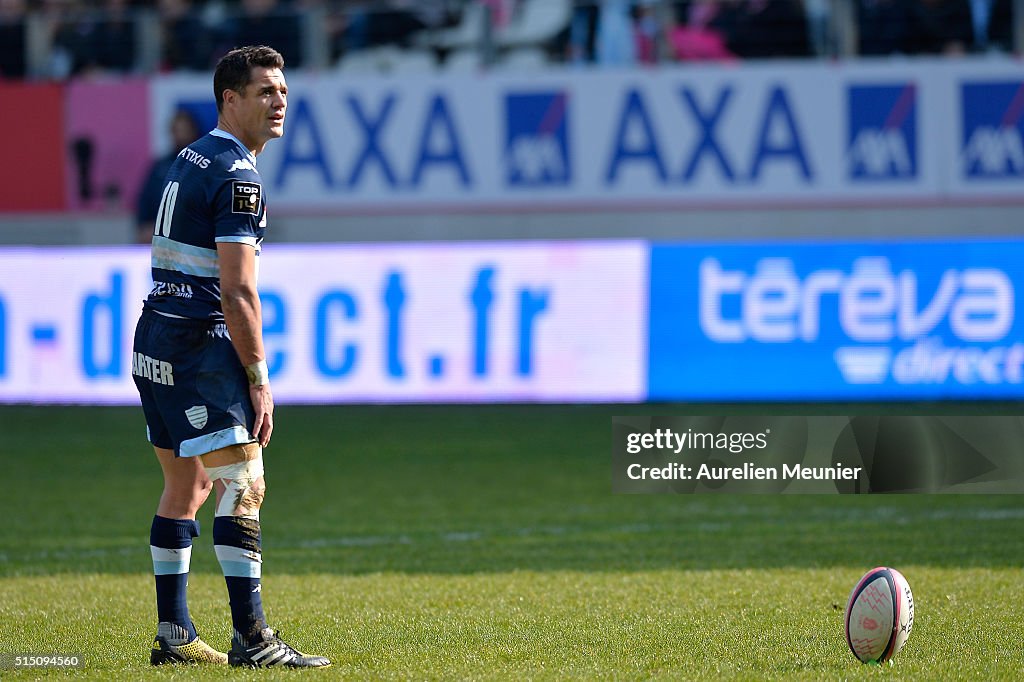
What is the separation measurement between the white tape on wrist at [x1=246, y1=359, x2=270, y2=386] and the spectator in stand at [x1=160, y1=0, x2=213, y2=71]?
35.7 ft

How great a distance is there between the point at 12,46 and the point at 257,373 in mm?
12046

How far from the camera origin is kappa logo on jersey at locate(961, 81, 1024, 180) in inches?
555

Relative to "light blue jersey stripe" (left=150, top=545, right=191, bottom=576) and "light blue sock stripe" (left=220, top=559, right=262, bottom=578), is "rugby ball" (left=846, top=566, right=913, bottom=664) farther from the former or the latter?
"light blue jersey stripe" (left=150, top=545, right=191, bottom=576)

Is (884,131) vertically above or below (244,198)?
above

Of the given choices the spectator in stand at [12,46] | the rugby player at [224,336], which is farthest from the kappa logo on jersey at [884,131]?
the rugby player at [224,336]

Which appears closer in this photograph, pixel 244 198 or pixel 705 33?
pixel 244 198

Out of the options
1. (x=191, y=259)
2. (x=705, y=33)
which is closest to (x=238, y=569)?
(x=191, y=259)

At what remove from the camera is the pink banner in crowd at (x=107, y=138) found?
49.5 ft

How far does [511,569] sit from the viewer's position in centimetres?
700

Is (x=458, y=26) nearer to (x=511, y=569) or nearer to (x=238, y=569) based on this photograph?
(x=511, y=569)

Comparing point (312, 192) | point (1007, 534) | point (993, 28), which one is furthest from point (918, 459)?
point (312, 192)
